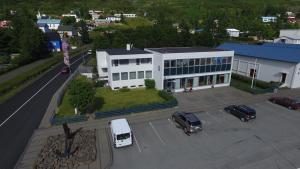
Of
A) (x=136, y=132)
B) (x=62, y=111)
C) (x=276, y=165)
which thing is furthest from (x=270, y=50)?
(x=62, y=111)

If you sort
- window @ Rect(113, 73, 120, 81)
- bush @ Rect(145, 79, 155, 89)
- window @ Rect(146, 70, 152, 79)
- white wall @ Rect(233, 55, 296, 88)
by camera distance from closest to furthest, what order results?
window @ Rect(113, 73, 120, 81)
white wall @ Rect(233, 55, 296, 88)
bush @ Rect(145, 79, 155, 89)
window @ Rect(146, 70, 152, 79)

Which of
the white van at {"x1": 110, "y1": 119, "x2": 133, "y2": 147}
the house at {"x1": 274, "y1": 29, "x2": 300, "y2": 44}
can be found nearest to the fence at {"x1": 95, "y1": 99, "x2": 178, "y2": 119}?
the white van at {"x1": 110, "y1": 119, "x2": 133, "y2": 147}

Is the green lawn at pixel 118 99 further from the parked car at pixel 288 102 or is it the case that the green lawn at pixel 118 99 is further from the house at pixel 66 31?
the house at pixel 66 31

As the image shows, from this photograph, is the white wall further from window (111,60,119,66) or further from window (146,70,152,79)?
window (111,60,119,66)

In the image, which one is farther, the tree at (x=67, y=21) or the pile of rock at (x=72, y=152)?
the tree at (x=67, y=21)

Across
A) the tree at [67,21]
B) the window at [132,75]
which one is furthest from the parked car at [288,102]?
the tree at [67,21]

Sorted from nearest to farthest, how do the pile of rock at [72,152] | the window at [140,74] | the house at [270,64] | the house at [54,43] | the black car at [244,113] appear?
1. the pile of rock at [72,152]
2. the black car at [244,113]
3. the house at [270,64]
4. the window at [140,74]
5. the house at [54,43]
